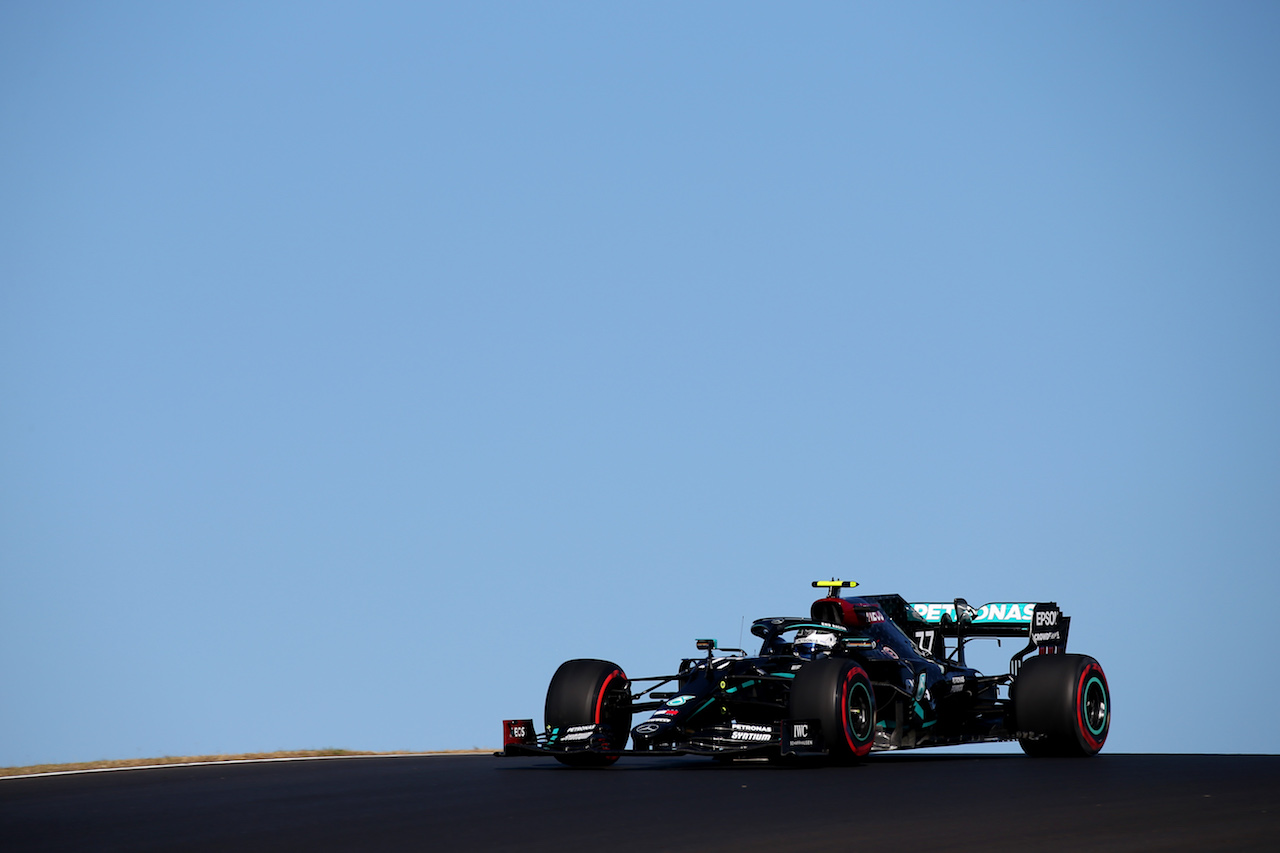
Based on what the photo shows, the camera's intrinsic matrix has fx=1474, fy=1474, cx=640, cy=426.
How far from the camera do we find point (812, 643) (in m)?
17.3

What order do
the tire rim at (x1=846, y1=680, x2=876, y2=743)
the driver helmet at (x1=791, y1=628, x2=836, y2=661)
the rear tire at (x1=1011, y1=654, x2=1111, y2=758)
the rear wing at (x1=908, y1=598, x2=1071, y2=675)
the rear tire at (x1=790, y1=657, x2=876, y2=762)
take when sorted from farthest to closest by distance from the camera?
the rear wing at (x1=908, y1=598, x2=1071, y2=675) < the driver helmet at (x1=791, y1=628, x2=836, y2=661) < the rear tire at (x1=1011, y1=654, x2=1111, y2=758) < the tire rim at (x1=846, y1=680, x2=876, y2=743) < the rear tire at (x1=790, y1=657, x2=876, y2=762)

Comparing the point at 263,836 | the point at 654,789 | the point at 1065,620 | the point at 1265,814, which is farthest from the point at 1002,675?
the point at 263,836

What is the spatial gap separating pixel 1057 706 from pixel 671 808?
7.42 meters

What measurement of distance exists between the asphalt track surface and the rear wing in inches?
133

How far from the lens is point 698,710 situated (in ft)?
52.4

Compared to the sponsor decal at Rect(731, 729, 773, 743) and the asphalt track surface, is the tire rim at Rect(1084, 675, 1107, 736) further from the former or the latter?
the sponsor decal at Rect(731, 729, 773, 743)

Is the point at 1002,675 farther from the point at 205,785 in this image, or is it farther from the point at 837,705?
the point at 205,785

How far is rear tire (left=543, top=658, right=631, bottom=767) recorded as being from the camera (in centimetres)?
1603

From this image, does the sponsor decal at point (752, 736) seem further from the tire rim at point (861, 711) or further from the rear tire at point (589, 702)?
the rear tire at point (589, 702)

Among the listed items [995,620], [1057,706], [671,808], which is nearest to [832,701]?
[1057,706]

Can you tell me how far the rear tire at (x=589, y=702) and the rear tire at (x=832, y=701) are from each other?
86.3 inches

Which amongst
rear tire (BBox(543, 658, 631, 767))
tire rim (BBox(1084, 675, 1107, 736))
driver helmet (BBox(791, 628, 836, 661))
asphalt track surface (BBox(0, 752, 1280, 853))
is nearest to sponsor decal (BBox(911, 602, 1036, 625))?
tire rim (BBox(1084, 675, 1107, 736))

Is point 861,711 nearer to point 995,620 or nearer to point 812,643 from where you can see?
point 812,643

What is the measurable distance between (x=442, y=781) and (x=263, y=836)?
470 cm
